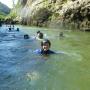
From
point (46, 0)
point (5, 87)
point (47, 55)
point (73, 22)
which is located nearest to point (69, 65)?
point (47, 55)

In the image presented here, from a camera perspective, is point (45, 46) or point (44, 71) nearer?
point (44, 71)

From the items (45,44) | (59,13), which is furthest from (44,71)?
(59,13)

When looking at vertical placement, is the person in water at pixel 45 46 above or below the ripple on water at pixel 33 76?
above

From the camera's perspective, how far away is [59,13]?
54.5m

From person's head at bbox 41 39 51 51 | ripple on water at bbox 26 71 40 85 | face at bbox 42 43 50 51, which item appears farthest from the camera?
face at bbox 42 43 50 51

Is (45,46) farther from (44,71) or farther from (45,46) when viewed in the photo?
(44,71)

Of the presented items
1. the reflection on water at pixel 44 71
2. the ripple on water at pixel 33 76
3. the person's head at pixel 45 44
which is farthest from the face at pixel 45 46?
the ripple on water at pixel 33 76

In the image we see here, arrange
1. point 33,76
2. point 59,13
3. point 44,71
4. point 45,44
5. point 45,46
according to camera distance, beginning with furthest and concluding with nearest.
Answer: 1. point 59,13
2. point 45,46
3. point 45,44
4. point 44,71
5. point 33,76

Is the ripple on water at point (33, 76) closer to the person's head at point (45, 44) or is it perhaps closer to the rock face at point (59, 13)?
the person's head at point (45, 44)

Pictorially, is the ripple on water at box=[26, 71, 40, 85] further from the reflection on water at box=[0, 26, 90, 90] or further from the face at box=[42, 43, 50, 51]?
the face at box=[42, 43, 50, 51]

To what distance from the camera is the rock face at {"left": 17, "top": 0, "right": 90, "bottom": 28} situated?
49281 millimetres

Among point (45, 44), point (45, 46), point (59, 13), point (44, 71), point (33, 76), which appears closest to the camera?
point (33, 76)

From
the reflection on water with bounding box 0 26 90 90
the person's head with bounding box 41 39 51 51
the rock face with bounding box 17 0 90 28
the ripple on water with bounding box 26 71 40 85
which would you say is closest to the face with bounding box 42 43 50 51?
the person's head with bounding box 41 39 51 51

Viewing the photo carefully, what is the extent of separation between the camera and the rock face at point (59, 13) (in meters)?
49.3
